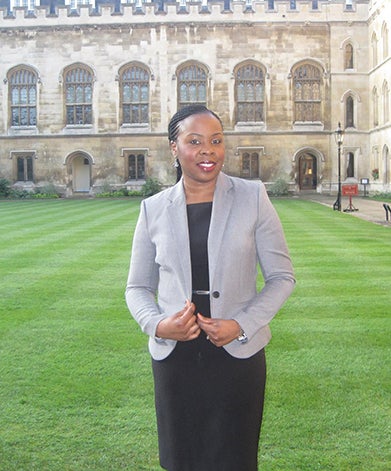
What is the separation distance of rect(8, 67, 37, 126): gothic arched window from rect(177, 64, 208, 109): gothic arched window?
7563 mm

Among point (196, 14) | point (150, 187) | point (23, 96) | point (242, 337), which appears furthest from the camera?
point (23, 96)

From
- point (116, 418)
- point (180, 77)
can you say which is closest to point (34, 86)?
point (180, 77)

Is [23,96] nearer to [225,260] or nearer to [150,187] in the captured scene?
[150,187]

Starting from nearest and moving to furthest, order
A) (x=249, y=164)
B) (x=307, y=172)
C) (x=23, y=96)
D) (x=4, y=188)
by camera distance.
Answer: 1. (x=4, y=188)
2. (x=249, y=164)
3. (x=23, y=96)
4. (x=307, y=172)

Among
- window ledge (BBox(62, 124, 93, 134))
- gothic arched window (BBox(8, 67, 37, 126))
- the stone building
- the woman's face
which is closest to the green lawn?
the woman's face

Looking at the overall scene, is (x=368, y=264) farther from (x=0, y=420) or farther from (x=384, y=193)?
(x=384, y=193)

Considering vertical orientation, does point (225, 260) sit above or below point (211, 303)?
above

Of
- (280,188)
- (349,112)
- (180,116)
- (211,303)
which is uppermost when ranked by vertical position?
(349,112)

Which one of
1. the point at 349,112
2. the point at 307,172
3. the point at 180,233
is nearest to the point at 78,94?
the point at 307,172

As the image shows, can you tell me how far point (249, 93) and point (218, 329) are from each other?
106ft

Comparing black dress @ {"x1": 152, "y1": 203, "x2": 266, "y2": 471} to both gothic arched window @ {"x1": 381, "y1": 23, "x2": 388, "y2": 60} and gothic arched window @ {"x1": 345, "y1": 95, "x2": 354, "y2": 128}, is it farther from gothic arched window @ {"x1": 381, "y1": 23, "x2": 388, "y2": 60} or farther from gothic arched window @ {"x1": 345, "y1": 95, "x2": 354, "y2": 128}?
gothic arched window @ {"x1": 345, "y1": 95, "x2": 354, "y2": 128}

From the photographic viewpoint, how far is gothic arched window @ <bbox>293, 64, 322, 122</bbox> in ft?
110

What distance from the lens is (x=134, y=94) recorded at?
34219 millimetres

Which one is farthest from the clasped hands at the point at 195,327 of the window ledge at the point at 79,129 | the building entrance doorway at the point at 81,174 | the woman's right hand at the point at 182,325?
the building entrance doorway at the point at 81,174
